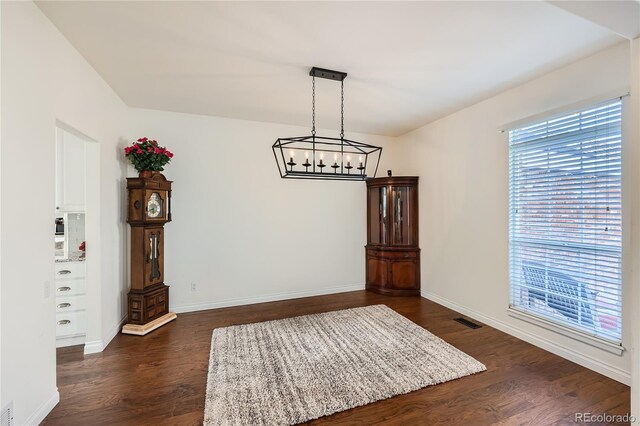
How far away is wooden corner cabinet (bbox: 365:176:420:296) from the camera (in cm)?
463

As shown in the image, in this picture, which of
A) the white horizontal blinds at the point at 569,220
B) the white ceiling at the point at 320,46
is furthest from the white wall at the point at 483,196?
the white ceiling at the point at 320,46

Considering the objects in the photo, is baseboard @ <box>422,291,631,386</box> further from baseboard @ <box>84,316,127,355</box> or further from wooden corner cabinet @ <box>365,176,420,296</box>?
baseboard @ <box>84,316,127,355</box>

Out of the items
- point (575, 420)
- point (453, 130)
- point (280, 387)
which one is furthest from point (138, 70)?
point (575, 420)

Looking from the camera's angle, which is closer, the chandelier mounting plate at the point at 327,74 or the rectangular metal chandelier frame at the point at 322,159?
the rectangular metal chandelier frame at the point at 322,159

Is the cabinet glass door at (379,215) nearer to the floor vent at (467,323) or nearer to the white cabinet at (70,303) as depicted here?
the floor vent at (467,323)

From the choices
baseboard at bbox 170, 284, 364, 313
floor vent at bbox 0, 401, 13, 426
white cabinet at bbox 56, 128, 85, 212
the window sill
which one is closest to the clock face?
white cabinet at bbox 56, 128, 85, 212

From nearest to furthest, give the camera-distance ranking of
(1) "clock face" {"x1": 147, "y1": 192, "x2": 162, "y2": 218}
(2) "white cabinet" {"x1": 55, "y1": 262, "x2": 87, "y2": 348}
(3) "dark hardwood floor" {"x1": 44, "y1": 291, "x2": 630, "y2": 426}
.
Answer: (3) "dark hardwood floor" {"x1": 44, "y1": 291, "x2": 630, "y2": 426} < (2) "white cabinet" {"x1": 55, "y1": 262, "x2": 87, "y2": 348} < (1) "clock face" {"x1": 147, "y1": 192, "x2": 162, "y2": 218}

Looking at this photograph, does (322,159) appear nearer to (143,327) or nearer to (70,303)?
(143,327)

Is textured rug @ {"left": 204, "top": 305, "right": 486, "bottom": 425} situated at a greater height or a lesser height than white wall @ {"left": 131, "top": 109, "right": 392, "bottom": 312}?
lesser

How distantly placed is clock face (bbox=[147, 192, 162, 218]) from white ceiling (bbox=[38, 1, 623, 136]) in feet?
4.08

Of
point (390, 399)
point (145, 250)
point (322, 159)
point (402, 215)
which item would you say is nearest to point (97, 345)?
point (145, 250)

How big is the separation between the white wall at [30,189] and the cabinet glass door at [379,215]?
4028 millimetres

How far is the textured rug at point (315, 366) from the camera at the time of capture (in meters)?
2.01

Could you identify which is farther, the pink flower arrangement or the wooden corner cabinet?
the wooden corner cabinet
